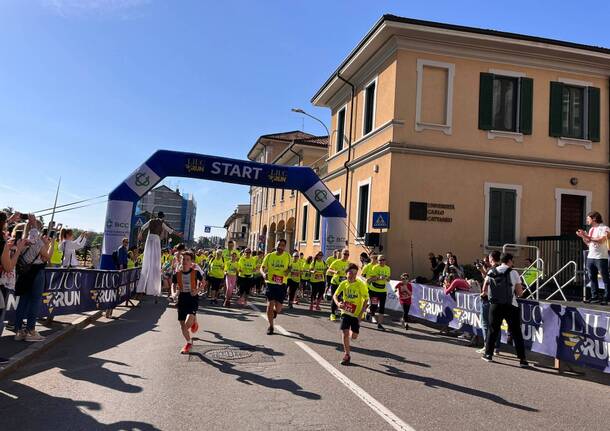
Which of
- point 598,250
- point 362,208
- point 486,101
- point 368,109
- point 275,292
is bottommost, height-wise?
point 275,292

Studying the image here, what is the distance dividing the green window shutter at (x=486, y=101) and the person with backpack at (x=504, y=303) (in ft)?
35.3

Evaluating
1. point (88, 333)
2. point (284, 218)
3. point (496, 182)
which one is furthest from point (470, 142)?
point (284, 218)

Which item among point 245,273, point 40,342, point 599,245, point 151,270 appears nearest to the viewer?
point 40,342

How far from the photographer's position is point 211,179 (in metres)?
17.4

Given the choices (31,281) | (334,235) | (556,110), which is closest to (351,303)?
(31,281)

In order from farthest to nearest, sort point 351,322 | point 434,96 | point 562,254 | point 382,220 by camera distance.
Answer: point 434,96
point 382,220
point 562,254
point 351,322

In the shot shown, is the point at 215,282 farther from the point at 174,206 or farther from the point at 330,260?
the point at 174,206

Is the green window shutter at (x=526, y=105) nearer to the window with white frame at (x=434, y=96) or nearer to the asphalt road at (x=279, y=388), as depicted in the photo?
the window with white frame at (x=434, y=96)

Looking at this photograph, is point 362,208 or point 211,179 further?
point 362,208

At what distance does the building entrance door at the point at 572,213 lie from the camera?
18.4 meters

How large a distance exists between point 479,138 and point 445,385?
44.1 ft

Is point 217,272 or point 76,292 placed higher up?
point 217,272

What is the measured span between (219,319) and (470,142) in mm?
11475

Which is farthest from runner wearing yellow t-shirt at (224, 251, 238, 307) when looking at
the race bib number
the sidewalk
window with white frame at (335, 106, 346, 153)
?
window with white frame at (335, 106, 346, 153)
